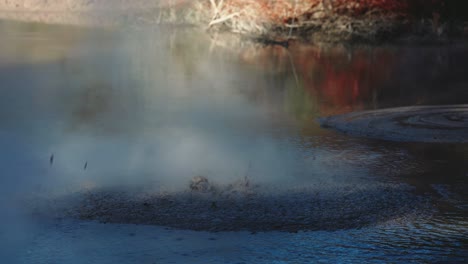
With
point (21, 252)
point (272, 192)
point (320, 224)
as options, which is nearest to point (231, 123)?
point (272, 192)

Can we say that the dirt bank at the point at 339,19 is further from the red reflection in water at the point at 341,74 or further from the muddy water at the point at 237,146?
the muddy water at the point at 237,146

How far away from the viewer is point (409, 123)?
11.7 metres

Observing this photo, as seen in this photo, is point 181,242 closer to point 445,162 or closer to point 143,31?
point 445,162

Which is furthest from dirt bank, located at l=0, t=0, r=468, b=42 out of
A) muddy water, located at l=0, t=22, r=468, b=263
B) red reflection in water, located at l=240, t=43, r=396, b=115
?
muddy water, located at l=0, t=22, r=468, b=263

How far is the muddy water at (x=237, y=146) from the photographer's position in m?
6.58

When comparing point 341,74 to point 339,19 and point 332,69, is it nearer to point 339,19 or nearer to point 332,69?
point 332,69

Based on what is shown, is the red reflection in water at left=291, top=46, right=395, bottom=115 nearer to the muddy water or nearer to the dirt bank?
the muddy water

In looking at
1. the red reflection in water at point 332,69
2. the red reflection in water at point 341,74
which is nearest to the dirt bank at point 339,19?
the red reflection in water at point 332,69

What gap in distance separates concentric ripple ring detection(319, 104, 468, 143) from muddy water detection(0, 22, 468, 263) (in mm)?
338

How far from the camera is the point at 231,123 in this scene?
12.0 meters

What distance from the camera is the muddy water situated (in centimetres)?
658

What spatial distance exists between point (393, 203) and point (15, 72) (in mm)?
12303

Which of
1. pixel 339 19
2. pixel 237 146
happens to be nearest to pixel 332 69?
pixel 339 19

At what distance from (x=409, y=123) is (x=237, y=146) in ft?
8.84
